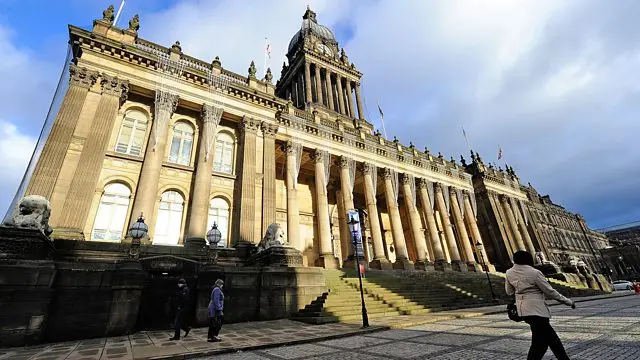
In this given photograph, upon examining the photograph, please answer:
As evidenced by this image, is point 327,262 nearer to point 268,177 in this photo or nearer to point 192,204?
point 268,177

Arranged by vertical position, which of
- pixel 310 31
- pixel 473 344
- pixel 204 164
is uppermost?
pixel 310 31

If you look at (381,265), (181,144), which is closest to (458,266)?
(381,265)

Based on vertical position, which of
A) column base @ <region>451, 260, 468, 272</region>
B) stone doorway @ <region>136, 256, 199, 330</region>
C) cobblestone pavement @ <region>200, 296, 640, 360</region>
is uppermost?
column base @ <region>451, 260, 468, 272</region>

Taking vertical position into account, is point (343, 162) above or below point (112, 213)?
above

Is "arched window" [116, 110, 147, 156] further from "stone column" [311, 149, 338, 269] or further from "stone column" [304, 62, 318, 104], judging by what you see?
"stone column" [304, 62, 318, 104]

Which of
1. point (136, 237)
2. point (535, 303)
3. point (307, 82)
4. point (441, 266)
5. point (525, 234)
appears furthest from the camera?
point (307, 82)

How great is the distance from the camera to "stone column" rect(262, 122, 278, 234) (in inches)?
670

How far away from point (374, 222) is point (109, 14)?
22490 millimetres

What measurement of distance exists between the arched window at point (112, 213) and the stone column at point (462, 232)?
27794 millimetres

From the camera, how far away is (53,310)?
27.7 feet

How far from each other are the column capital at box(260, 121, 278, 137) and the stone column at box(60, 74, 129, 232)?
7.96 metres

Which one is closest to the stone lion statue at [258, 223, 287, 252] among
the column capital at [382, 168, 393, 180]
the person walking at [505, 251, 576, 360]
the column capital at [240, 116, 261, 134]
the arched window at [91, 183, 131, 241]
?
the arched window at [91, 183, 131, 241]

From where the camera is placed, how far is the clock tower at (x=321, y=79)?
34875mm

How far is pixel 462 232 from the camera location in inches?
1112
